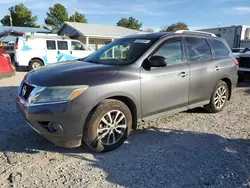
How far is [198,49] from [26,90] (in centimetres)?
334

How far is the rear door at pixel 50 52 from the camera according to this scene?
13199 millimetres

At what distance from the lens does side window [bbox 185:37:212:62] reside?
4536 mm

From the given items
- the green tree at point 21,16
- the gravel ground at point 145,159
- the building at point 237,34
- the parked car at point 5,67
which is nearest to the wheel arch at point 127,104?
the gravel ground at point 145,159

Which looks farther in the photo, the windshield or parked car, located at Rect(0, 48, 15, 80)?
parked car, located at Rect(0, 48, 15, 80)

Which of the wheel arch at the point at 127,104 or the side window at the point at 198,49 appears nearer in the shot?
the wheel arch at the point at 127,104

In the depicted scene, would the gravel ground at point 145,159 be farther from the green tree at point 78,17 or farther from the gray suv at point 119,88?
the green tree at point 78,17

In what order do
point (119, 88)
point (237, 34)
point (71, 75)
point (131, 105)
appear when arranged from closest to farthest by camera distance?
point (71, 75) < point (119, 88) < point (131, 105) < point (237, 34)

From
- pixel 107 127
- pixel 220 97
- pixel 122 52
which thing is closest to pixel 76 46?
pixel 122 52

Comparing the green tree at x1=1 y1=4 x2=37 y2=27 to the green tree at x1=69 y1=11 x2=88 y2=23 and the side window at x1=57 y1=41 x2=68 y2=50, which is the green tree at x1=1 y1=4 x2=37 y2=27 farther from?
the side window at x1=57 y1=41 x2=68 y2=50

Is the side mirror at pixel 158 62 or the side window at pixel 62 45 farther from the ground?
the side window at pixel 62 45

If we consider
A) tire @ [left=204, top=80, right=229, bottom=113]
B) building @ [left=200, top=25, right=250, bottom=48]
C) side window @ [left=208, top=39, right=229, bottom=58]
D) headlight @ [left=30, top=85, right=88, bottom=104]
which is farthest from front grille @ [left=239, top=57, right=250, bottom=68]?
building @ [left=200, top=25, right=250, bottom=48]

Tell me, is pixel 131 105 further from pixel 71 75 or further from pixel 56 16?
pixel 56 16

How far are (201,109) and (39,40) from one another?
10.4m

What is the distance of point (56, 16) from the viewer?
47.4 m
